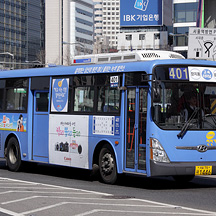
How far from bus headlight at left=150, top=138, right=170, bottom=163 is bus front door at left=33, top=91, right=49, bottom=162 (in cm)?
472

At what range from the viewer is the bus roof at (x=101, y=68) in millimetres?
13547

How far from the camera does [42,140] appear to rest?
1728 centimetres

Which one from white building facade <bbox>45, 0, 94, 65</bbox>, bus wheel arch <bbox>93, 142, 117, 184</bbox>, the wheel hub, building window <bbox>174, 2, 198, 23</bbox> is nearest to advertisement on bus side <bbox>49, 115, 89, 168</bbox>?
bus wheel arch <bbox>93, 142, 117, 184</bbox>

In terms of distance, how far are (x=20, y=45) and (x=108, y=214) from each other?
14658 cm

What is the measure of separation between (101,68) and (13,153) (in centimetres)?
501

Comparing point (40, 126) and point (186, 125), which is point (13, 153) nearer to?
point (40, 126)

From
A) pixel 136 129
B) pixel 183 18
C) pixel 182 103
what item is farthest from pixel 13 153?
pixel 183 18

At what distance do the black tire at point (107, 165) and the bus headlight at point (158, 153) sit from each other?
61.0 inches

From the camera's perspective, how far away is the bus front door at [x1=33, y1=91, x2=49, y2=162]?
1716cm

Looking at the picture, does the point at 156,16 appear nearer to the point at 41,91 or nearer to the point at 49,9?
the point at 49,9

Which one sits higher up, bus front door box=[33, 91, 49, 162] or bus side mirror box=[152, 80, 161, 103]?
bus side mirror box=[152, 80, 161, 103]

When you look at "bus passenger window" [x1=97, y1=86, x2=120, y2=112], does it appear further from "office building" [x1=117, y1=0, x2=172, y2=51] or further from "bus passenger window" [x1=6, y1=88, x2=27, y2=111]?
"office building" [x1=117, y1=0, x2=172, y2=51]

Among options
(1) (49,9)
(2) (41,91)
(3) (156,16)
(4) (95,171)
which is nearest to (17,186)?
(4) (95,171)

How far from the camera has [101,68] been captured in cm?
1519
